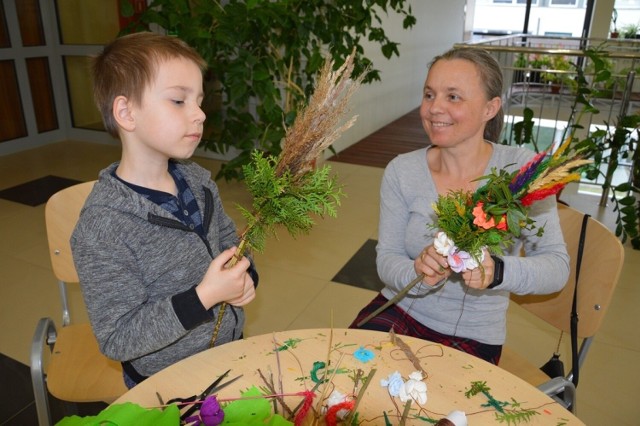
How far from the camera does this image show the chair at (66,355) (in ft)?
4.70

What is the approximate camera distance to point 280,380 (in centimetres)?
107

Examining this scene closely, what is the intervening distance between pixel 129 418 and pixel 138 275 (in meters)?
0.44

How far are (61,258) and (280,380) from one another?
3.45 ft

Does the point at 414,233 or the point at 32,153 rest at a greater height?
the point at 414,233

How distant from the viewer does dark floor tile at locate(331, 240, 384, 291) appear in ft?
9.97

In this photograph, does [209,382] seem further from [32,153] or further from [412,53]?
[412,53]

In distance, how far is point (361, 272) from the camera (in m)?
3.17

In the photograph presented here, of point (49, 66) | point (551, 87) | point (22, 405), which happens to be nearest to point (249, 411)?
point (22, 405)

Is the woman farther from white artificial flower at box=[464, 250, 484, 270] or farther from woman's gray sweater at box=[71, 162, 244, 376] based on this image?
woman's gray sweater at box=[71, 162, 244, 376]

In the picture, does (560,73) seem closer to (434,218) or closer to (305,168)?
(434,218)

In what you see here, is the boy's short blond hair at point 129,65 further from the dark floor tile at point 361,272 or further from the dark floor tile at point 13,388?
the dark floor tile at point 361,272

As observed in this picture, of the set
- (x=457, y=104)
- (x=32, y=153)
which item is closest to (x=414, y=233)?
(x=457, y=104)

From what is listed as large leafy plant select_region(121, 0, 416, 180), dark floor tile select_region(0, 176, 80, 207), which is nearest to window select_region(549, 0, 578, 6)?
large leafy plant select_region(121, 0, 416, 180)

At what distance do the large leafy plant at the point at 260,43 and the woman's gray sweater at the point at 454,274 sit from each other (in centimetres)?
190
